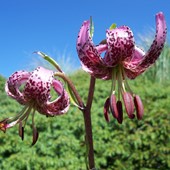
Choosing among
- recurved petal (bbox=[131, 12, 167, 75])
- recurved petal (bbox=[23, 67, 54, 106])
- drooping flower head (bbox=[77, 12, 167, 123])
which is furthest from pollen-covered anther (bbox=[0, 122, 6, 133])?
recurved petal (bbox=[131, 12, 167, 75])

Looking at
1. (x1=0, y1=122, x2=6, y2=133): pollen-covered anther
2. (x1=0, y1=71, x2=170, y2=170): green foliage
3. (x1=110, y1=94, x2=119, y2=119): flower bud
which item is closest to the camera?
(x1=110, y1=94, x2=119, y2=119): flower bud

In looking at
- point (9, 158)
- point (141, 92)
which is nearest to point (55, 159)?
point (9, 158)

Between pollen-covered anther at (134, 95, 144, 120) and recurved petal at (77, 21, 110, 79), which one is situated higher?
recurved petal at (77, 21, 110, 79)

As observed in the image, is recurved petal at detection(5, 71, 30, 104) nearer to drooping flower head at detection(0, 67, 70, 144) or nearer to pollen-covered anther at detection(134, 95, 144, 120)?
drooping flower head at detection(0, 67, 70, 144)

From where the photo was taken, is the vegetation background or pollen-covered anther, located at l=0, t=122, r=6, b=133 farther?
the vegetation background

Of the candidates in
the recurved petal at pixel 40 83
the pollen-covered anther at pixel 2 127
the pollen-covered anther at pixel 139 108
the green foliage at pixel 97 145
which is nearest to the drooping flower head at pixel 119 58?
the pollen-covered anther at pixel 139 108

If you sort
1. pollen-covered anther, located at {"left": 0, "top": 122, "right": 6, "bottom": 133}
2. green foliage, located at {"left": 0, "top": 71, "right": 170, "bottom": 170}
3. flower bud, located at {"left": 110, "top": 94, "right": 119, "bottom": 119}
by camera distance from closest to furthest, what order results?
flower bud, located at {"left": 110, "top": 94, "right": 119, "bottom": 119}
pollen-covered anther, located at {"left": 0, "top": 122, "right": 6, "bottom": 133}
green foliage, located at {"left": 0, "top": 71, "right": 170, "bottom": 170}

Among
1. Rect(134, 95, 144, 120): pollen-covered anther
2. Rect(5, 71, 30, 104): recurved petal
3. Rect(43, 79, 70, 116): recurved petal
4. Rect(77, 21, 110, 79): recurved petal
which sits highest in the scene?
Rect(77, 21, 110, 79): recurved petal
